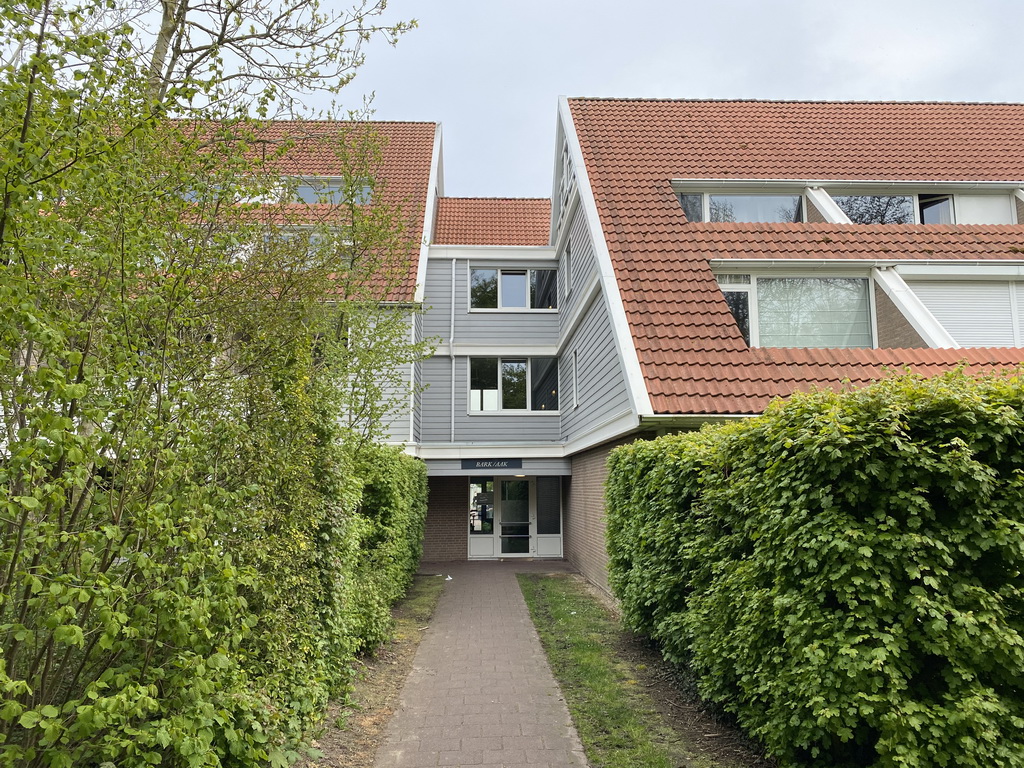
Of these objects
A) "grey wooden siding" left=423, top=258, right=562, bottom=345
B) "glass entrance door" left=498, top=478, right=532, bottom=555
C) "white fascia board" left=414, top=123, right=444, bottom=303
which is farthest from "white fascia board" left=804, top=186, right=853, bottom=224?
"glass entrance door" left=498, top=478, right=532, bottom=555

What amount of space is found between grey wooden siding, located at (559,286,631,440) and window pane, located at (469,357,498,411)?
2362mm

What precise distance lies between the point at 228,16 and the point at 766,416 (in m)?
5.35

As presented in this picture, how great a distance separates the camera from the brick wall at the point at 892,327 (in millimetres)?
10477

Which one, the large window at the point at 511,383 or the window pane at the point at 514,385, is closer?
the large window at the point at 511,383

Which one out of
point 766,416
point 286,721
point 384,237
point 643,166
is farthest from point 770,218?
point 286,721

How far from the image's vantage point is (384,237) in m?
8.34

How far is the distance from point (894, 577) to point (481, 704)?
162 inches

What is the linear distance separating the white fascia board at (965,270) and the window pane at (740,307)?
8.83 feet

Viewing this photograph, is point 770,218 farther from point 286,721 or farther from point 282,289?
point 286,721

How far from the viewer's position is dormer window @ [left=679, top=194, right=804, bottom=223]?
13.3 metres

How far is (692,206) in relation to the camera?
1340 cm

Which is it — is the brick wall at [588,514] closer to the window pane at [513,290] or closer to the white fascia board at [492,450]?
the white fascia board at [492,450]

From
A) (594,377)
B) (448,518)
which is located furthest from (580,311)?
(448,518)

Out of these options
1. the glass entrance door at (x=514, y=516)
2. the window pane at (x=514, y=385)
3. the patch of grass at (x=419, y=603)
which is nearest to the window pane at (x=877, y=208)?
the window pane at (x=514, y=385)
